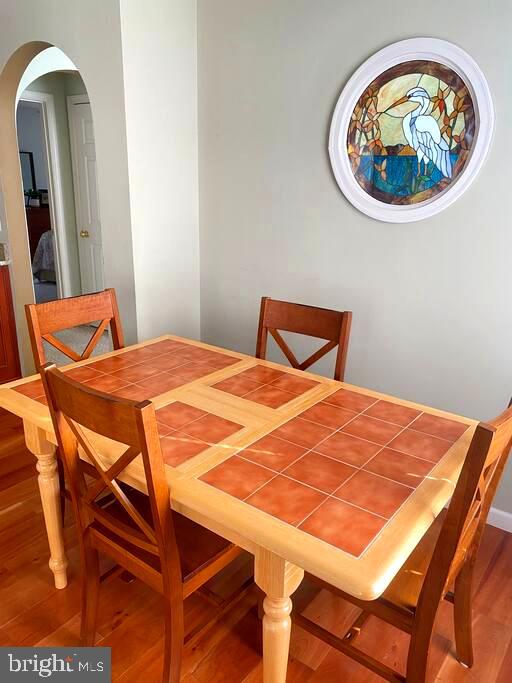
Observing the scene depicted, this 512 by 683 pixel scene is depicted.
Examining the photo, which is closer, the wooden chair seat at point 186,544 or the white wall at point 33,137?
the wooden chair seat at point 186,544

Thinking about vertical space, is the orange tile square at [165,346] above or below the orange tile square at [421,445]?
above

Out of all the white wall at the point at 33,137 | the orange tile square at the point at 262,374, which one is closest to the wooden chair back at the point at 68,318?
the orange tile square at the point at 262,374

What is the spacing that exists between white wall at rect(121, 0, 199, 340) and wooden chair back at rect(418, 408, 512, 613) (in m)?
1.90

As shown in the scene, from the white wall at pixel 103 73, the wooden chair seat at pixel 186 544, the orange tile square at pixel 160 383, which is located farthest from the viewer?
the white wall at pixel 103 73

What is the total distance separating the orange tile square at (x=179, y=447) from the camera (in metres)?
1.29

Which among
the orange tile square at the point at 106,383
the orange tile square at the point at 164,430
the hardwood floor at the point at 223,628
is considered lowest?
the hardwood floor at the point at 223,628

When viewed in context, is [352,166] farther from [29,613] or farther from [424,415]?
[29,613]

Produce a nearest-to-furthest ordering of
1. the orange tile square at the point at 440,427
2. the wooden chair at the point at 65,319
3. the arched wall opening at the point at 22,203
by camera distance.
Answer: the orange tile square at the point at 440,427
the wooden chair at the point at 65,319
the arched wall opening at the point at 22,203

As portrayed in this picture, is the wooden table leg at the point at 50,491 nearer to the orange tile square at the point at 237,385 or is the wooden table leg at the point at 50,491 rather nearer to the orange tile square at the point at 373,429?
the orange tile square at the point at 237,385

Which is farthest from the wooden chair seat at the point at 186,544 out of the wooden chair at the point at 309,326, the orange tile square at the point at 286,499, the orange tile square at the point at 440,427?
the wooden chair at the point at 309,326

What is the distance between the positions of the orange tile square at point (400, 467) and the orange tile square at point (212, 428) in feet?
1.32

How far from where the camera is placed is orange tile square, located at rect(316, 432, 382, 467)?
131 centimetres

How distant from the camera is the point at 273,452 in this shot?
1.33 meters

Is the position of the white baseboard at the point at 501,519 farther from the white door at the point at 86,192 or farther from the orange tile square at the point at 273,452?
the white door at the point at 86,192
